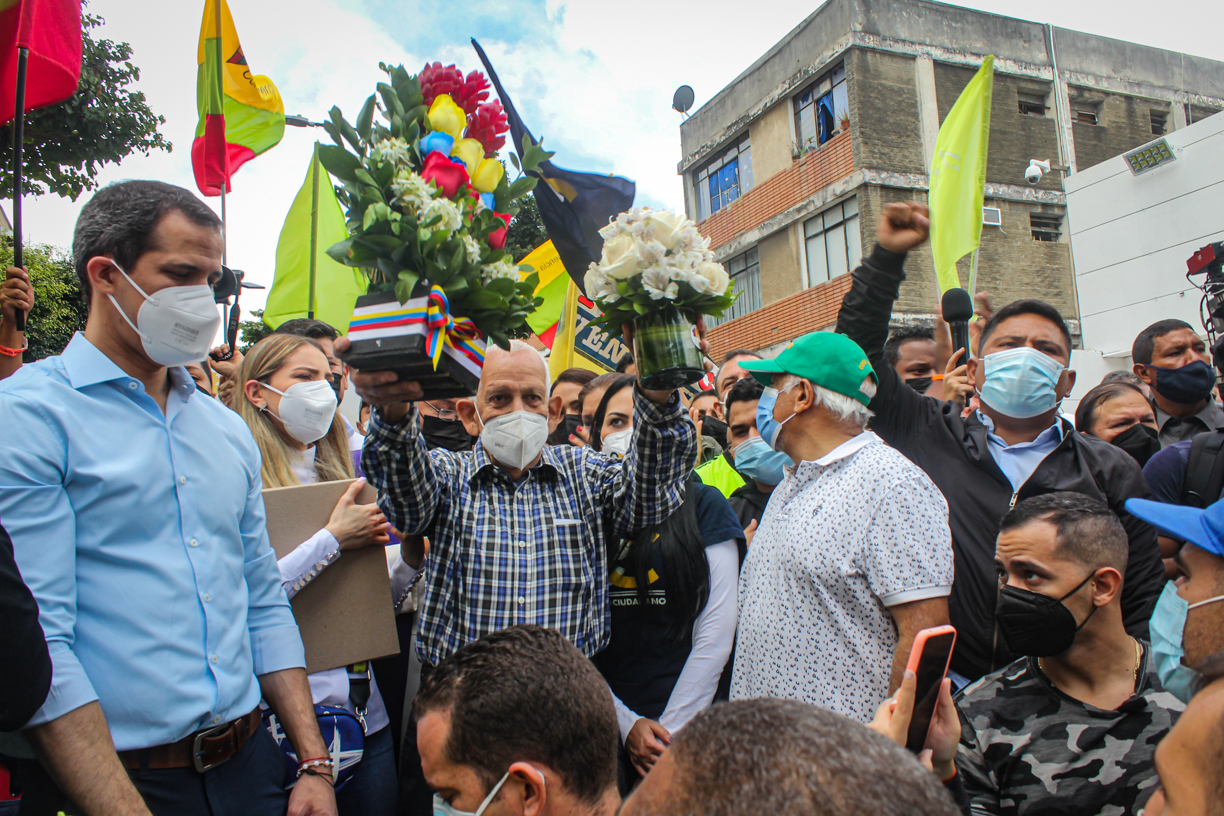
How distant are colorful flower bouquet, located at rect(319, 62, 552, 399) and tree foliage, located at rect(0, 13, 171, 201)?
41.9 feet

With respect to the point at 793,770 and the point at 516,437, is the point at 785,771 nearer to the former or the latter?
the point at 793,770

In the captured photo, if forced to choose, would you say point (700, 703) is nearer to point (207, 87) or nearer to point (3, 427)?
point (3, 427)

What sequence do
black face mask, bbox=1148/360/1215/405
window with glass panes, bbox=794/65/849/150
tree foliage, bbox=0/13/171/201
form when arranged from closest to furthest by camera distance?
black face mask, bbox=1148/360/1215/405, tree foliage, bbox=0/13/171/201, window with glass panes, bbox=794/65/849/150

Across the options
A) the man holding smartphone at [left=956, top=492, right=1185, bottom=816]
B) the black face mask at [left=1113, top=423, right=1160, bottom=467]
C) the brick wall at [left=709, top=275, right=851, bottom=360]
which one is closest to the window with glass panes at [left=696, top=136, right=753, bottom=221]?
the brick wall at [left=709, top=275, right=851, bottom=360]

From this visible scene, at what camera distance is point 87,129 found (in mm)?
12773

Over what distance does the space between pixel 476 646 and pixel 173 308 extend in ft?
4.06

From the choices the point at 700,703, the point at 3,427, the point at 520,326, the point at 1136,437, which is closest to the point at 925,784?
the point at 520,326

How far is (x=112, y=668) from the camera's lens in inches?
78.0

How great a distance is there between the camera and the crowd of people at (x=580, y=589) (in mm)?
1783

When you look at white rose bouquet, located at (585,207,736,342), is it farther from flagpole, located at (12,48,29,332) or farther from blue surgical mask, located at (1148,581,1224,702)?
flagpole, located at (12,48,29,332)

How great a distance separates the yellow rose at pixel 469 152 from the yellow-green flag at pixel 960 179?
4.31 meters

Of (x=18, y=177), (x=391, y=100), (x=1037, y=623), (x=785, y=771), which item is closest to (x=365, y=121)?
(x=391, y=100)

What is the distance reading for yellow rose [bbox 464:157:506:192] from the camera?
2.47m

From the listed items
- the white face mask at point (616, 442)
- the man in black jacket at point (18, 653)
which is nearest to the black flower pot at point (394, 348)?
the man in black jacket at point (18, 653)
